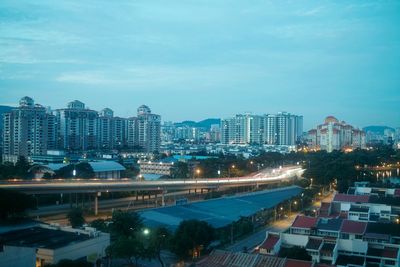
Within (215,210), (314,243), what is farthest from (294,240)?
(215,210)

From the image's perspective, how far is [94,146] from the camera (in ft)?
97.8

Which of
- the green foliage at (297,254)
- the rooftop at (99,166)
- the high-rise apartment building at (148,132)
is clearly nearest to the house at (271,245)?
the green foliage at (297,254)

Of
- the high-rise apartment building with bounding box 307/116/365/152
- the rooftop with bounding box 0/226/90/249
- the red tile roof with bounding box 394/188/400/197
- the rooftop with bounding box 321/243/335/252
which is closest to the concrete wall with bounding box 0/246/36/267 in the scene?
the rooftop with bounding box 0/226/90/249

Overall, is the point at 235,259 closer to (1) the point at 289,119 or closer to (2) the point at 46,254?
(2) the point at 46,254

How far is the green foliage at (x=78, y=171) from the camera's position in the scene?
15.9 meters

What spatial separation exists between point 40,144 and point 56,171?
30.4 ft

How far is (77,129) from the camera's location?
28734 mm

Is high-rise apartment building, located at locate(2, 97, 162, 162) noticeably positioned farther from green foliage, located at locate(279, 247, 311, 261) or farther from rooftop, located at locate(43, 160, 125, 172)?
green foliage, located at locate(279, 247, 311, 261)

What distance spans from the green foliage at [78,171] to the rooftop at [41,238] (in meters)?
9.14

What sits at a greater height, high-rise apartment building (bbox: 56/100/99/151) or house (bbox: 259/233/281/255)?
high-rise apartment building (bbox: 56/100/99/151)

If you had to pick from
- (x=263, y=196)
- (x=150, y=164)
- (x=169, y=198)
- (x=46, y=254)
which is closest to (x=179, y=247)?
(x=46, y=254)

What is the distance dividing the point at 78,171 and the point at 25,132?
9096 millimetres

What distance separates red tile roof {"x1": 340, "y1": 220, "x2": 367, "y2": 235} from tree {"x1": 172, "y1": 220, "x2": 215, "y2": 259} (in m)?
2.39

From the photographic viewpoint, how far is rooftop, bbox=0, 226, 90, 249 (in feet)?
19.9
